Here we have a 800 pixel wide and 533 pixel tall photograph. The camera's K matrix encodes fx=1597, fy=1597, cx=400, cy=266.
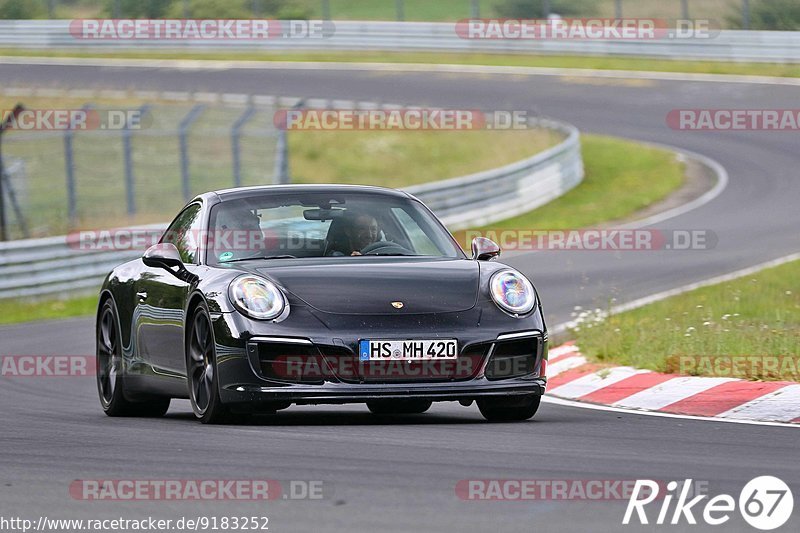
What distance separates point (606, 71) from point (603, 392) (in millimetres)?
33042

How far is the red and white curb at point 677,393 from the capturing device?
8414mm

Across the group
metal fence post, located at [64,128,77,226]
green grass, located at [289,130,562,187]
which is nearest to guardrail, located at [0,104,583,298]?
green grass, located at [289,130,562,187]

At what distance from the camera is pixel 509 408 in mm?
8641

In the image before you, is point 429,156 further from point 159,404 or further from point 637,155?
point 159,404

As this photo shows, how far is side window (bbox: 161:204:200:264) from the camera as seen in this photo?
9.12m

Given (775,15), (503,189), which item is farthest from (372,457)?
(775,15)

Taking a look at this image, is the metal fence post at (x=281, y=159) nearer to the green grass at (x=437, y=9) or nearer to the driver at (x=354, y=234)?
the driver at (x=354, y=234)

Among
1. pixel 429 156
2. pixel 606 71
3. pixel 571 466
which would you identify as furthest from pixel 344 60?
pixel 571 466

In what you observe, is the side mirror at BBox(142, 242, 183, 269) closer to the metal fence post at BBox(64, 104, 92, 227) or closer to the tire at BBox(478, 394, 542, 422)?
the tire at BBox(478, 394, 542, 422)

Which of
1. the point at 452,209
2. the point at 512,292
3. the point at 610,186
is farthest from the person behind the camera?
the point at 610,186

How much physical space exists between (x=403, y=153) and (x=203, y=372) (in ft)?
82.0

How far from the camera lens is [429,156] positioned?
32.8 meters

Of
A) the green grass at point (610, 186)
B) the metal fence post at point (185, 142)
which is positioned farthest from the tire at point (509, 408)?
the green grass at point (610, 186)

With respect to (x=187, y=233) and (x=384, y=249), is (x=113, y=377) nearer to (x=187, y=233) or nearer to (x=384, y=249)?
(x=187, y=233)
